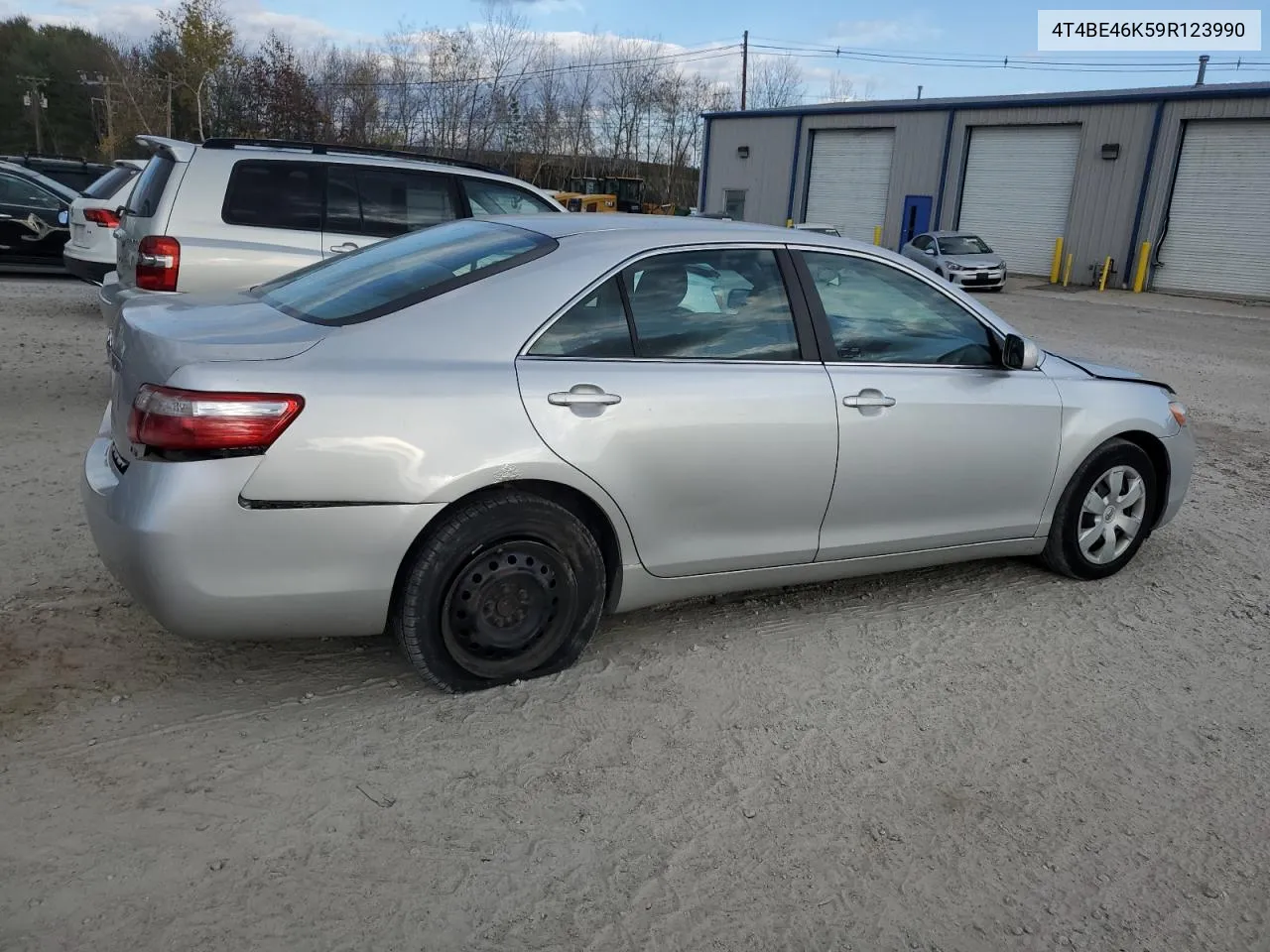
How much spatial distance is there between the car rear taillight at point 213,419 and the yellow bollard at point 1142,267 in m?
29.2

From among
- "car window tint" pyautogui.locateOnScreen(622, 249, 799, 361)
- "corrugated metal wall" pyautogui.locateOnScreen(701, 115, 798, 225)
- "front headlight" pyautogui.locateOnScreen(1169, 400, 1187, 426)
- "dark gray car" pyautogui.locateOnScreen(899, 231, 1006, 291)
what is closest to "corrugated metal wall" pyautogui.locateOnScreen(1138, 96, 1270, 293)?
"dark gray car" pyautogui.locateOnScreen(899, 231, 1006, 291)

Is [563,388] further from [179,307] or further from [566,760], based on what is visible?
[179,307]

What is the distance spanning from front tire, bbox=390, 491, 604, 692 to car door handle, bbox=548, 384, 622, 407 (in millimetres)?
329

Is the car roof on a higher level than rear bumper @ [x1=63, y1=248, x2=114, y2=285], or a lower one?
higher

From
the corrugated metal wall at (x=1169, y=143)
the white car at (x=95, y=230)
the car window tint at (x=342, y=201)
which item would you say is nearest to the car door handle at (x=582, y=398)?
the car window tint at (x=342, y=201)

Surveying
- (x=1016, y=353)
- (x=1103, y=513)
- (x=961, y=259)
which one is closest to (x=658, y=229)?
(x=1016, y=353)

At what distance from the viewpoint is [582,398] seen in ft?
11.3

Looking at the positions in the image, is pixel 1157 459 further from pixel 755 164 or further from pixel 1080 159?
pixel 755 164

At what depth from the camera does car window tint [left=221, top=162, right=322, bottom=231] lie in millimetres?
7273

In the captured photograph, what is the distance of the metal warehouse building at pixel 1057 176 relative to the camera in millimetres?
26578

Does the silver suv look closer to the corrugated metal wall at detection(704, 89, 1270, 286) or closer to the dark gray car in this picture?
the dark gray car

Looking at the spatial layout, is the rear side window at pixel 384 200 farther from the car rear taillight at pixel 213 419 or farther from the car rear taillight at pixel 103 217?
the car rear taillight at pixel 213 419

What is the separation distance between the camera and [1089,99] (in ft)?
95.0

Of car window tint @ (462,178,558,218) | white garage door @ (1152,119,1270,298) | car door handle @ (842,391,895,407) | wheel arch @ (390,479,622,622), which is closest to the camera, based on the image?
wheel arch @ (390,479,622,622)
